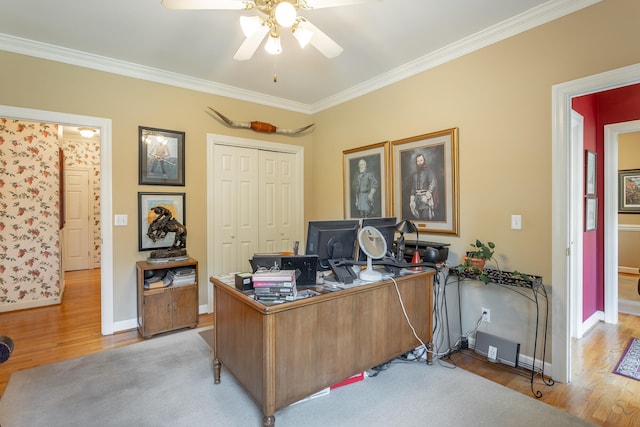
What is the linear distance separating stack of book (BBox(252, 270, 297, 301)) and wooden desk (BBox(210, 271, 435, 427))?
2.9 inches

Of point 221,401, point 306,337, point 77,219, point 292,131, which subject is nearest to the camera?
point 306,337

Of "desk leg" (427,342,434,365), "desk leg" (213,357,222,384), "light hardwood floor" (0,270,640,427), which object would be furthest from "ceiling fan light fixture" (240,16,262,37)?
"light hardwood floor" (0,270,640,427)

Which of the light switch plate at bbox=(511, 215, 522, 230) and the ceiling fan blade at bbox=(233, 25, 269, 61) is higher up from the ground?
the ceiling fan blade at bbox=(233, 25, 269, 61)

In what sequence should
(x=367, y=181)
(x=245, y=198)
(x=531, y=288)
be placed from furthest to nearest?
(x=245, y=198) → (x=367, y=181) → (x=531, y=288)

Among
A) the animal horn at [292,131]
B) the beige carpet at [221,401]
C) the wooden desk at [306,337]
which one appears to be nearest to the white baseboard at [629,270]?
the beige carpet at [221,401]

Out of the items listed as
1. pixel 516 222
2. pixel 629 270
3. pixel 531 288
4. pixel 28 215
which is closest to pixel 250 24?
pixel 516 222

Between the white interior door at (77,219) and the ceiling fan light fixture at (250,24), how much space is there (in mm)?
6185

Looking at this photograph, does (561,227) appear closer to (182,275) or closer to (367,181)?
(367,181)

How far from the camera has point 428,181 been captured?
3.22 meters

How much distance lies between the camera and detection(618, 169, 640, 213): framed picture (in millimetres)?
5047

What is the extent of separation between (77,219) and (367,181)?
19.8 feet

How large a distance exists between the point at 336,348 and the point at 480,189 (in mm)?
1936

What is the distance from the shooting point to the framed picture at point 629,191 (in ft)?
16.6

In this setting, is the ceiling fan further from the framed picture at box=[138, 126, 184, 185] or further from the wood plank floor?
the wood plank floor
